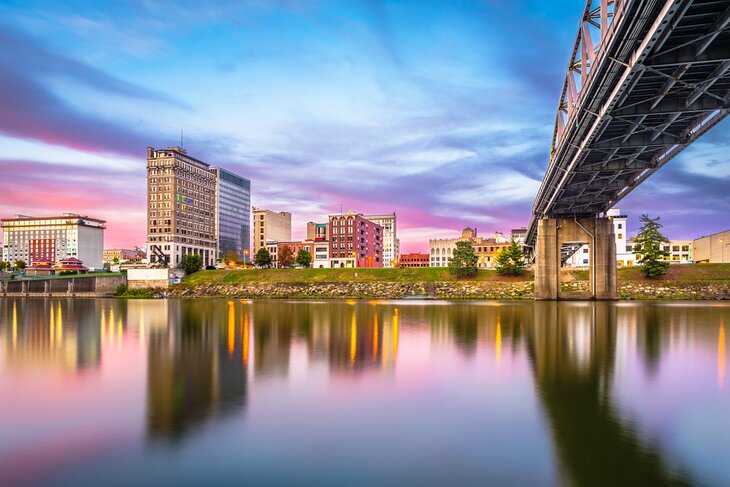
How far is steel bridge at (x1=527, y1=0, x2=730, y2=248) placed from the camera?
77.3ft

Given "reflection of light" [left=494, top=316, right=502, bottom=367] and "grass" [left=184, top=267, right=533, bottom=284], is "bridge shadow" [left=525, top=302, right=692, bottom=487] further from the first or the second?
"grass" [left=184, top=267, right=533, bottom=284]

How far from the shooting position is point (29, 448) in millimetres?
10656

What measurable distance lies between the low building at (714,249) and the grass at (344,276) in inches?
2442

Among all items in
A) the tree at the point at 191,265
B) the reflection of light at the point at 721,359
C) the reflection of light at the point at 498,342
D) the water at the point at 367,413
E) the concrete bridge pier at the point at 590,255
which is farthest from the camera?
the tree at the point at 191,265

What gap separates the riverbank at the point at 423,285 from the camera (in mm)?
76938

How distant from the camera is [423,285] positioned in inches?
3497

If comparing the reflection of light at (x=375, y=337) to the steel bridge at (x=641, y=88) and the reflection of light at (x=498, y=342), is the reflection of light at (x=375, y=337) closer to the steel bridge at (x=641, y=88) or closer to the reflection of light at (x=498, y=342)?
the reflection of light at (x=498, y=342)

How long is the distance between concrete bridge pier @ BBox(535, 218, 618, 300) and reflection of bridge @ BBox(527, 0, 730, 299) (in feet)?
25.0

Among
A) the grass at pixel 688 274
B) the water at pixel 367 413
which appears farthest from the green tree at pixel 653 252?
the water at pixel 367 413

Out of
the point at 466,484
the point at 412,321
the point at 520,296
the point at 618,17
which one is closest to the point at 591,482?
Result: the point at 466,484

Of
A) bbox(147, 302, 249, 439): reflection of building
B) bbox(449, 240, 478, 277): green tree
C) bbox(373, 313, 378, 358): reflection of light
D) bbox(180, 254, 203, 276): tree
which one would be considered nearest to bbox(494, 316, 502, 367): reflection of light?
bbox(373, 313, 378, 358): reflection of light

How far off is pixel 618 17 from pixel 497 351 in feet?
62.5

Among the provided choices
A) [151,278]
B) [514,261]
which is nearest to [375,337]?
[514,261]

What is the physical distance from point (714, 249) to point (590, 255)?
73.5 m
